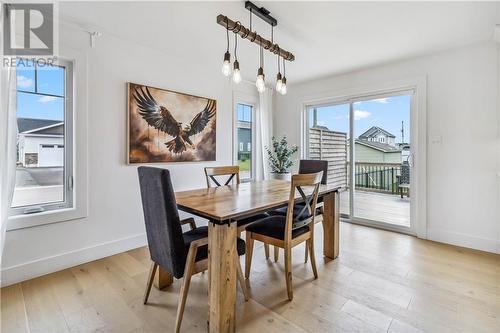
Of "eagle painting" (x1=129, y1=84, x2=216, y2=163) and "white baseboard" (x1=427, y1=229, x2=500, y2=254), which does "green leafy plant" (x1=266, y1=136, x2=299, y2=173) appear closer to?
"eagle painting" (x1=129, y1=84, x2=216, y2=163)

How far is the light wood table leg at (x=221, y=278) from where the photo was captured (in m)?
1.52

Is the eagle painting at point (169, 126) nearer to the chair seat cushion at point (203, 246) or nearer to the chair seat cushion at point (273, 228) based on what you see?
the chair seat cushion at point (203, 246)

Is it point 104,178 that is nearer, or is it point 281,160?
point 104,178

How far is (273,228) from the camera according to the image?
208 cm

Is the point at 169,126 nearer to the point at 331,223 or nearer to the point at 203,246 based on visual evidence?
the point at 203,246

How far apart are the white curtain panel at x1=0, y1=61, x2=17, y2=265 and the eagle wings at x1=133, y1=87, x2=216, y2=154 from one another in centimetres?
105

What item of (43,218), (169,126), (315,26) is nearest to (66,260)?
(43,218)

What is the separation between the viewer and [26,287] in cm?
210

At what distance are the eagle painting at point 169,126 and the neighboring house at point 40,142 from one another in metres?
0.66

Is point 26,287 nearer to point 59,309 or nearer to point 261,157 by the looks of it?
point 59,309

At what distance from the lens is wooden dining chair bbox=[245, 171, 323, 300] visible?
1918mm

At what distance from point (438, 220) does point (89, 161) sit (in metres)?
4.22

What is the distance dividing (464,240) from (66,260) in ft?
14.6

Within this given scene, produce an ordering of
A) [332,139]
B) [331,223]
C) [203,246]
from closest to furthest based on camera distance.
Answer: [203,246] → [331,223] → [332,139]
